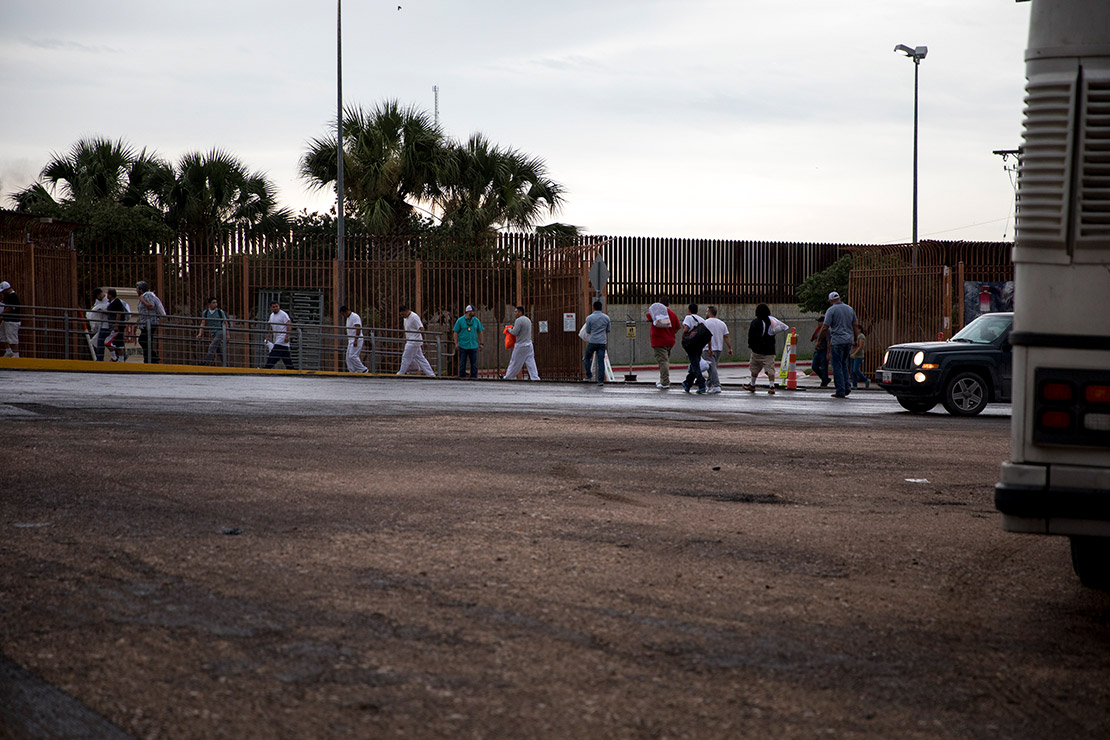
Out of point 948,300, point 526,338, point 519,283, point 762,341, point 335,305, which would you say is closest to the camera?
point 762,341

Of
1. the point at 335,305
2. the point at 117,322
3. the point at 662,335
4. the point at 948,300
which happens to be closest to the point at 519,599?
the point at 662,335

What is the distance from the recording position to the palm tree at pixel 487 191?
33188 mm

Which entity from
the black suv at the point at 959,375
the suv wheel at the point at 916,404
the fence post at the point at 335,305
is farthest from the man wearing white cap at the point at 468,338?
the black suv at the point at 959,375

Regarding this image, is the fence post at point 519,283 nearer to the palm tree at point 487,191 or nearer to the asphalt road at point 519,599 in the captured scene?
the palm tree at point 487,191

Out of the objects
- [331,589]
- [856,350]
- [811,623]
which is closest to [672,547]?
[811,623]

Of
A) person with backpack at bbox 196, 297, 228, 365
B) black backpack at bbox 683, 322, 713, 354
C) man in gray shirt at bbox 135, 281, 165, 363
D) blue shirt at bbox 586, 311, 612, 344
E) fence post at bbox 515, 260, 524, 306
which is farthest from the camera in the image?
fence post at bbox 515, 260, 524, 306

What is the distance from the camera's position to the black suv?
55.8 ft

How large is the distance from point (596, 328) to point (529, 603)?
19.9m

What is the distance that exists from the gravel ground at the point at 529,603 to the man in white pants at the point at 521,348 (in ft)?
56.5

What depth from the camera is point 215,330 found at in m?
26.2

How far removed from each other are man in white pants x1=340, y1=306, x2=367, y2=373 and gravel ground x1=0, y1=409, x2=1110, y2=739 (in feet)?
59.6

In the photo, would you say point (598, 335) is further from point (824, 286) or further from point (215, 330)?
point (824, 286)

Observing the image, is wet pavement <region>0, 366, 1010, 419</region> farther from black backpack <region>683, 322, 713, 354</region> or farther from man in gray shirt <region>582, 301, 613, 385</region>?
man in gray shirt <region>582, 301, 613, 385</region>

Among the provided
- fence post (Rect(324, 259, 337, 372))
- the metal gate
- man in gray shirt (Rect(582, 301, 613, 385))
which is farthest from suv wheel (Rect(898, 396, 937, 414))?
fence post (Rect(324, 259, 337, 372))
